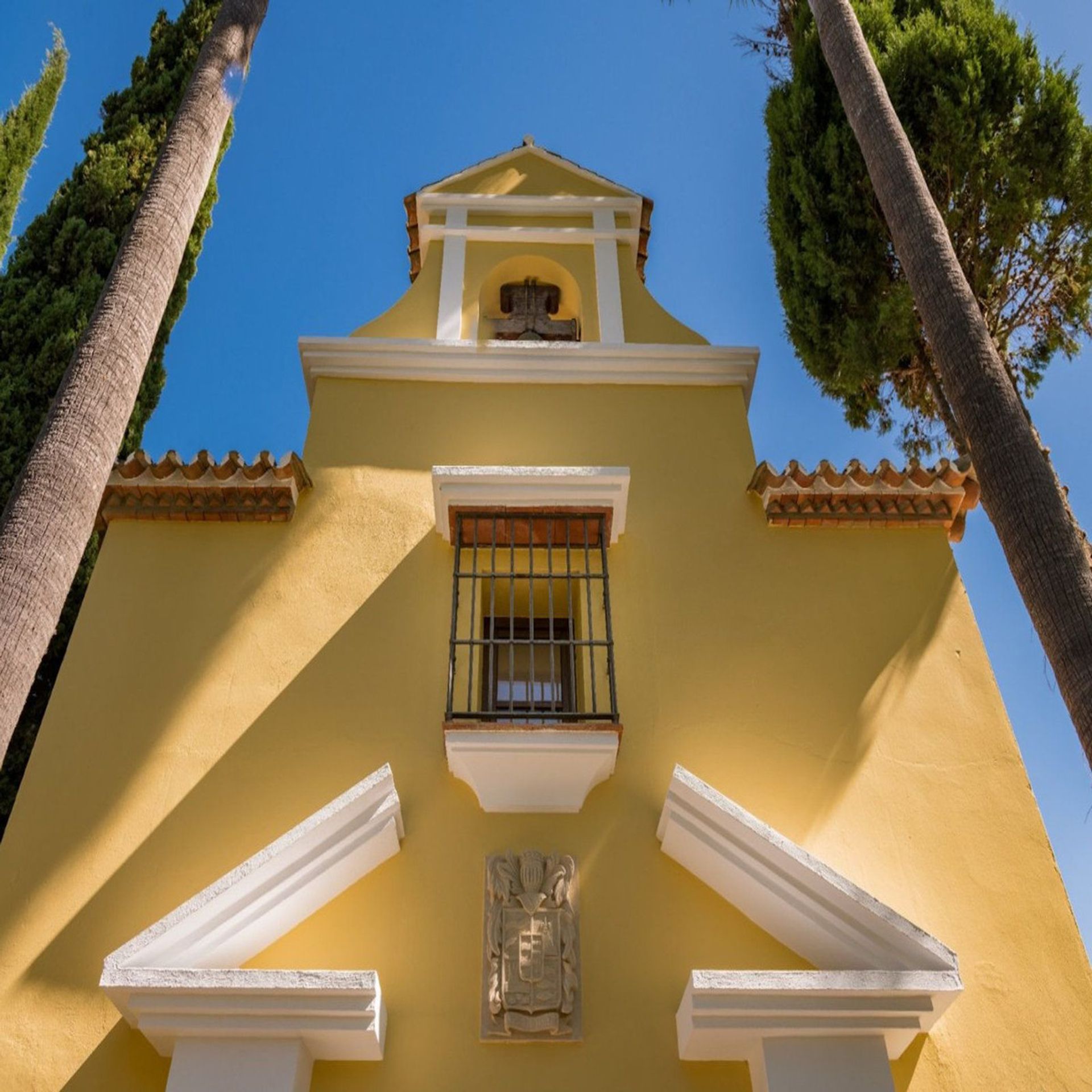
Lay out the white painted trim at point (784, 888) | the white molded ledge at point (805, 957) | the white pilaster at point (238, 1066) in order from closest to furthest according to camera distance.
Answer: the white pilaster at point (238, 1066) → the white molded ledge at point (805, 957) → the white painted trim at point (784, 888)

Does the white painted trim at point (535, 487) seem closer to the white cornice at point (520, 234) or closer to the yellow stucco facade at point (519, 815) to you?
the yellow stucco facade at point (519, 815)

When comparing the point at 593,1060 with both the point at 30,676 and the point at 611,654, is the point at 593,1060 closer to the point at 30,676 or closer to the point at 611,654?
the point at 611,654

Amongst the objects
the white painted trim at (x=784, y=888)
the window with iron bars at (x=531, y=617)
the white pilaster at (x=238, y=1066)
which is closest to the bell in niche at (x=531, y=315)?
the window with iron bars at (x=531, y=617)

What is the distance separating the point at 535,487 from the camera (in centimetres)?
692

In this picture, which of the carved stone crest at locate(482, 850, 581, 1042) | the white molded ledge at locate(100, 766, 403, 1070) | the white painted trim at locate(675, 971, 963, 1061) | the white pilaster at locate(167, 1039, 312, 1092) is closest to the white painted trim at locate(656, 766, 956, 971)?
the white painted trim at locate(675, 971, 963, 1061)

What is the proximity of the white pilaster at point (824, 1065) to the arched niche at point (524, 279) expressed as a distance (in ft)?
18.6

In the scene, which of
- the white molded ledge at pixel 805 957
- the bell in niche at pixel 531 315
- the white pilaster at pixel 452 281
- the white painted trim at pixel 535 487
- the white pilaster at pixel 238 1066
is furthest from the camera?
the bell in niche at pixel 531 315

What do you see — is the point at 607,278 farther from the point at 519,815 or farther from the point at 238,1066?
the point at 238,1066

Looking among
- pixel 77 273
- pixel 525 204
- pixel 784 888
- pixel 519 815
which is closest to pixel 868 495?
pixel 784 888

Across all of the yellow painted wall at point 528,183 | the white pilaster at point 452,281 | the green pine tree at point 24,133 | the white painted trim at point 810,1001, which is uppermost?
the green pine tree at point 24,133

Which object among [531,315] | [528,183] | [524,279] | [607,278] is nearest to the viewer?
[607,278]

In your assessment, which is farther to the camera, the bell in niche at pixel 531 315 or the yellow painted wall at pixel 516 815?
the bell in niche at pixel 531 315

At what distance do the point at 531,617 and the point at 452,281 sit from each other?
11.9 feet

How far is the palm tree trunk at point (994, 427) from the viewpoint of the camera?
453 cm
